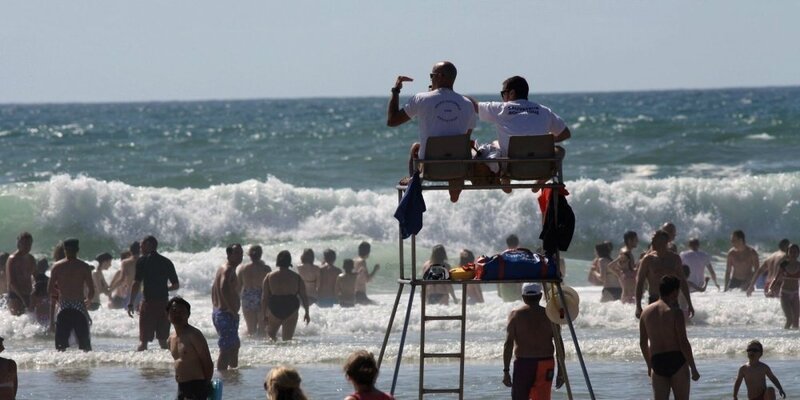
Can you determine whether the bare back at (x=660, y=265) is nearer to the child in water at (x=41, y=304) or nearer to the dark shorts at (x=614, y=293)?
the dark shorts at (x=614, y=293)

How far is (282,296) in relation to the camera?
1573 centimetres

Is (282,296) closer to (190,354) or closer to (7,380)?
(7,380)

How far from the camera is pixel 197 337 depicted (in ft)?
31.3

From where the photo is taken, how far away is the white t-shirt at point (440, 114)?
8609mm

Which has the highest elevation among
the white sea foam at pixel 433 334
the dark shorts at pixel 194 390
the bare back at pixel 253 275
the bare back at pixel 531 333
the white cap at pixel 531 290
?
the white cap at pixel 531 290

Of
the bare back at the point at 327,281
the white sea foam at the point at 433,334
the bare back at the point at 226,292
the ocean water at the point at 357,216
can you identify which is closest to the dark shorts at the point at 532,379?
the ocean water at the point at 357,216

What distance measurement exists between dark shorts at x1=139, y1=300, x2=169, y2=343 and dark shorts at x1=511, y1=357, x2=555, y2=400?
19.9 ft

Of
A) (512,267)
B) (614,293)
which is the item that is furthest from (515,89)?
(614,293)

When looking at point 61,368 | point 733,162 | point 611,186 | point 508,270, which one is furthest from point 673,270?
point 733,162

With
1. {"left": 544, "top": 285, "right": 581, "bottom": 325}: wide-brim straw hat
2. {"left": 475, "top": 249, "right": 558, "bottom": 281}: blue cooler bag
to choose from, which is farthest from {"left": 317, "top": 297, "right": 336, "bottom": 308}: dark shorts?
{"left": 475, "top": 249, "right": 558, "bottom": 281}: blue cooler bag

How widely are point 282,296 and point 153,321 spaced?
4.87ft

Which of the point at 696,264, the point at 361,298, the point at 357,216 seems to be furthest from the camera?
the point at 357,216

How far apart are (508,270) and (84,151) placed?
40.8 metres

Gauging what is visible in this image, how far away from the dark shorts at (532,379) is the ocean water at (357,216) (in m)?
2.37
